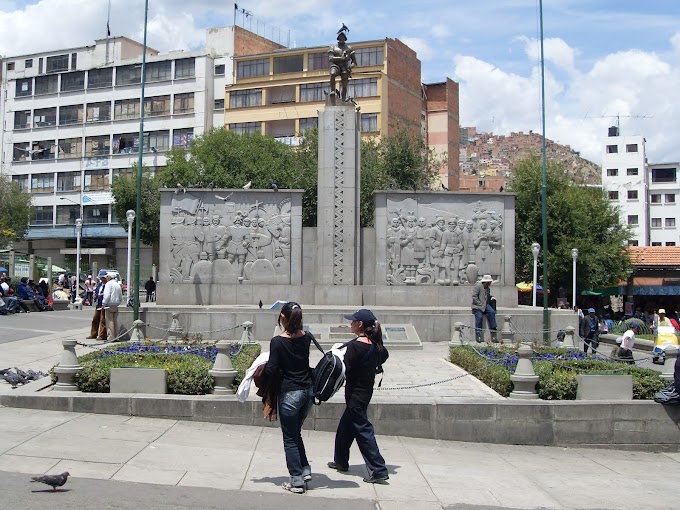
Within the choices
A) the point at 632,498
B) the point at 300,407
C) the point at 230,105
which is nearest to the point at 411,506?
the point at 300,407

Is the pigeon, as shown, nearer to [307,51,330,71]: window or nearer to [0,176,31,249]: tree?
[0,176,31,249]: tree

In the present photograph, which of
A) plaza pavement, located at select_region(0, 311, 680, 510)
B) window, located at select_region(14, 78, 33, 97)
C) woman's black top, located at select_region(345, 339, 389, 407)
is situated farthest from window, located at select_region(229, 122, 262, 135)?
woman's black top, located at select_region(345, 339, 389, 407)

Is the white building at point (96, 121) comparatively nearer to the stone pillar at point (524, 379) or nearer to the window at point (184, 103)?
the window at point (184, 103)

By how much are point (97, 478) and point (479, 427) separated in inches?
232

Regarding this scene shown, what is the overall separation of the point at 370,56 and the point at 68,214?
29074 millimetres

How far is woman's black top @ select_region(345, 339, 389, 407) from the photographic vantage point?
329 inches

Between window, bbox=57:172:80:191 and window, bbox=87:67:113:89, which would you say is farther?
window, bbox=57:172:80:191

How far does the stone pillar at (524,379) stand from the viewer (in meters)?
12.1

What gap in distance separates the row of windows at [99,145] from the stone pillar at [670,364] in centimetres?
5243

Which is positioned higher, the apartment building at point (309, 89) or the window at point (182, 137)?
the apartment building at point (309, 89)

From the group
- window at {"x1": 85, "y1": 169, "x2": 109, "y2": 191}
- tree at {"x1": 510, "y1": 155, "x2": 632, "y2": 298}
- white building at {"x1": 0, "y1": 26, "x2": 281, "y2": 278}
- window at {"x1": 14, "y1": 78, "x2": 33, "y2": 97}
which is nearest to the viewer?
tree at {"x1": 510, "y1": 155, "x2": 632, "y2": 298}

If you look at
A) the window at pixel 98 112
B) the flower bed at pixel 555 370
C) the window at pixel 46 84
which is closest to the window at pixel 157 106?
the window at pixel 98 112

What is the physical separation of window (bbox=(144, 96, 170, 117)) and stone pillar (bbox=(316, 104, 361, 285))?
41.3 meters

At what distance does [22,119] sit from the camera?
2697 inches
